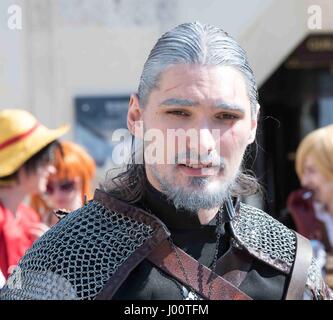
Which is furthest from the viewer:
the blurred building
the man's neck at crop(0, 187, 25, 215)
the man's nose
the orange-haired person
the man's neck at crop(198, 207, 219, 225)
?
the blurred building

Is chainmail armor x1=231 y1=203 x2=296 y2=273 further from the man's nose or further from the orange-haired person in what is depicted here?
the orange-haired person

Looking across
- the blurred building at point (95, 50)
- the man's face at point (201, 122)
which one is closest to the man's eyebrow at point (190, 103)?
the man's face at point (201, 122)

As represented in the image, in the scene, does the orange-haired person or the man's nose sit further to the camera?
the orange-haired person

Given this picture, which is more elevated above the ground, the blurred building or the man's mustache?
the blurred building

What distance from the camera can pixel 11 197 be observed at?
425 centimetres

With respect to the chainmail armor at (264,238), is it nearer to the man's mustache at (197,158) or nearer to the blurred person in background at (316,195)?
the man's mustache at (197,158)

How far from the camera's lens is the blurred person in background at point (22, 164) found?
424 centimetres

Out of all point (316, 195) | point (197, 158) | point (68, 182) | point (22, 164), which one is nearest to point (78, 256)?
point (197, 158)

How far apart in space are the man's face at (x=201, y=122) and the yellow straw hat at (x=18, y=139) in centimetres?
220

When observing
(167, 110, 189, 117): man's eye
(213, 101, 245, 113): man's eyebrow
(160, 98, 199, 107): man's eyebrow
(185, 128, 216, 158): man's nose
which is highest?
(160, 98, 199, 107): man's eyebrow

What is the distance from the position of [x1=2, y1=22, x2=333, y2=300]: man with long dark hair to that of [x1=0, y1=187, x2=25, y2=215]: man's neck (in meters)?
1.96

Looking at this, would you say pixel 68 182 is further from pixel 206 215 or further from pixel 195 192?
pixel 195 192

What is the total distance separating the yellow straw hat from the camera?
169 inches

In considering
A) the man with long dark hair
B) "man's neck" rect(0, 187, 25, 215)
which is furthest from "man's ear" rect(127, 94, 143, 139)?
"man's neck" rect(0, 187, 25, 215)
